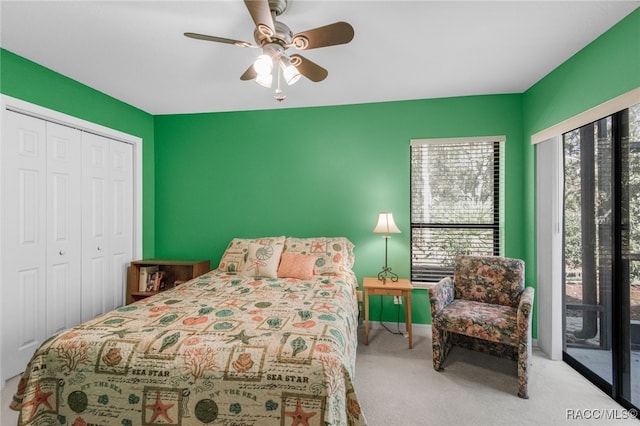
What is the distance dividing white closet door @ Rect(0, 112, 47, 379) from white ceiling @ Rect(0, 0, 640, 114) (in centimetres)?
A: 69

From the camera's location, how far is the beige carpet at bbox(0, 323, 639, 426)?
1.80m

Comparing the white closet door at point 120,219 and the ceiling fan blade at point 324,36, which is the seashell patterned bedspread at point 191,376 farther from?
the white closet door at point 120,219

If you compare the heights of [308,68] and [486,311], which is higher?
[308,68]

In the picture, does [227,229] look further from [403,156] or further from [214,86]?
[403,156]

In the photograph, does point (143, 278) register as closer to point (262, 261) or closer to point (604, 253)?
point (262, 261)

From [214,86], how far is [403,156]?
2.12 metres

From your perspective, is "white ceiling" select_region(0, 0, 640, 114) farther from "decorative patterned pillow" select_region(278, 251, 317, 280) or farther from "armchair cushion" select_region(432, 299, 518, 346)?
"armchair cushion" select_region(432, 299, 518, 346)

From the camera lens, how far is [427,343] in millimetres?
→ 2805

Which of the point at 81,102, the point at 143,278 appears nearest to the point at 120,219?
the point at 143,278

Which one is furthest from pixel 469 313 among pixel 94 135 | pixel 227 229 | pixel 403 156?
pixel 94 135

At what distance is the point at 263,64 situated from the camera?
160 centimetres

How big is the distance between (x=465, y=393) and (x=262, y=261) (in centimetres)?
198

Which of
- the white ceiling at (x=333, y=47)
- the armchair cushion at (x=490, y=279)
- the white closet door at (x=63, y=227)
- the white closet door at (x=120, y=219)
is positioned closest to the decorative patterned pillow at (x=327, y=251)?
the armchair cushion at (x=490, y=279)

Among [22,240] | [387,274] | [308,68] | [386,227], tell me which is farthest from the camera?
[387,274]
